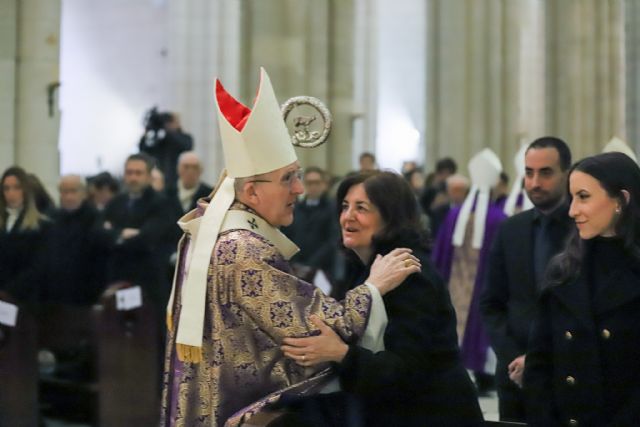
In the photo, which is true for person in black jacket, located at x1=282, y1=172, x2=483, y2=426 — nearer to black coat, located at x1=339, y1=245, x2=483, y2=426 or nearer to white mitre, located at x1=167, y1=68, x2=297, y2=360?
black coat, located at x1=339, y1=245, x2=483, y2=426

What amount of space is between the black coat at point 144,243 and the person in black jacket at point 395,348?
536 cm

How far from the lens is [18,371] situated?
838cm

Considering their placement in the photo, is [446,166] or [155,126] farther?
[446,166]

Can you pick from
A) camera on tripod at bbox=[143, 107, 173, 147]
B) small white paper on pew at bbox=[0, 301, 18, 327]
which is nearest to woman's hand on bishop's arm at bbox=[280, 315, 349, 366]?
small white paper on pew at bbox=[0, 301, 18, 327]

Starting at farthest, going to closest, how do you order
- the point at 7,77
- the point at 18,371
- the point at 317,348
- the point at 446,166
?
the point at 446,166
the point at 7,77
the point at 18,371
the point at 317,348

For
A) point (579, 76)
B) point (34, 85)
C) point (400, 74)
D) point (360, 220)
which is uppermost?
point (400, 74)

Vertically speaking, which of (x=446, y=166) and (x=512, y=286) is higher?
(x=446, y=166)

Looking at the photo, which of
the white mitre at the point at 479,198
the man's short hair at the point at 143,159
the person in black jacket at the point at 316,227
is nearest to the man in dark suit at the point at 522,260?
the white mitre at the point at 479,198

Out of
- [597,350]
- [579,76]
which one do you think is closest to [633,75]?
[579,76]

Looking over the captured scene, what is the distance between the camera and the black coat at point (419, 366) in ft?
13.3

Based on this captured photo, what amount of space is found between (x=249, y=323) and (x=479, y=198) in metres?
6.88

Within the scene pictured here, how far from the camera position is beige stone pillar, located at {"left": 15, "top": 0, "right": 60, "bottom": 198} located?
37.2 ft

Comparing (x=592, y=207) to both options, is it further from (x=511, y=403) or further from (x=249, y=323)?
(x=511, y=403)

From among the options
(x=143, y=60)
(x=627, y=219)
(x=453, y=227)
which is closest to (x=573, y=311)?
(x=627, y=219)
